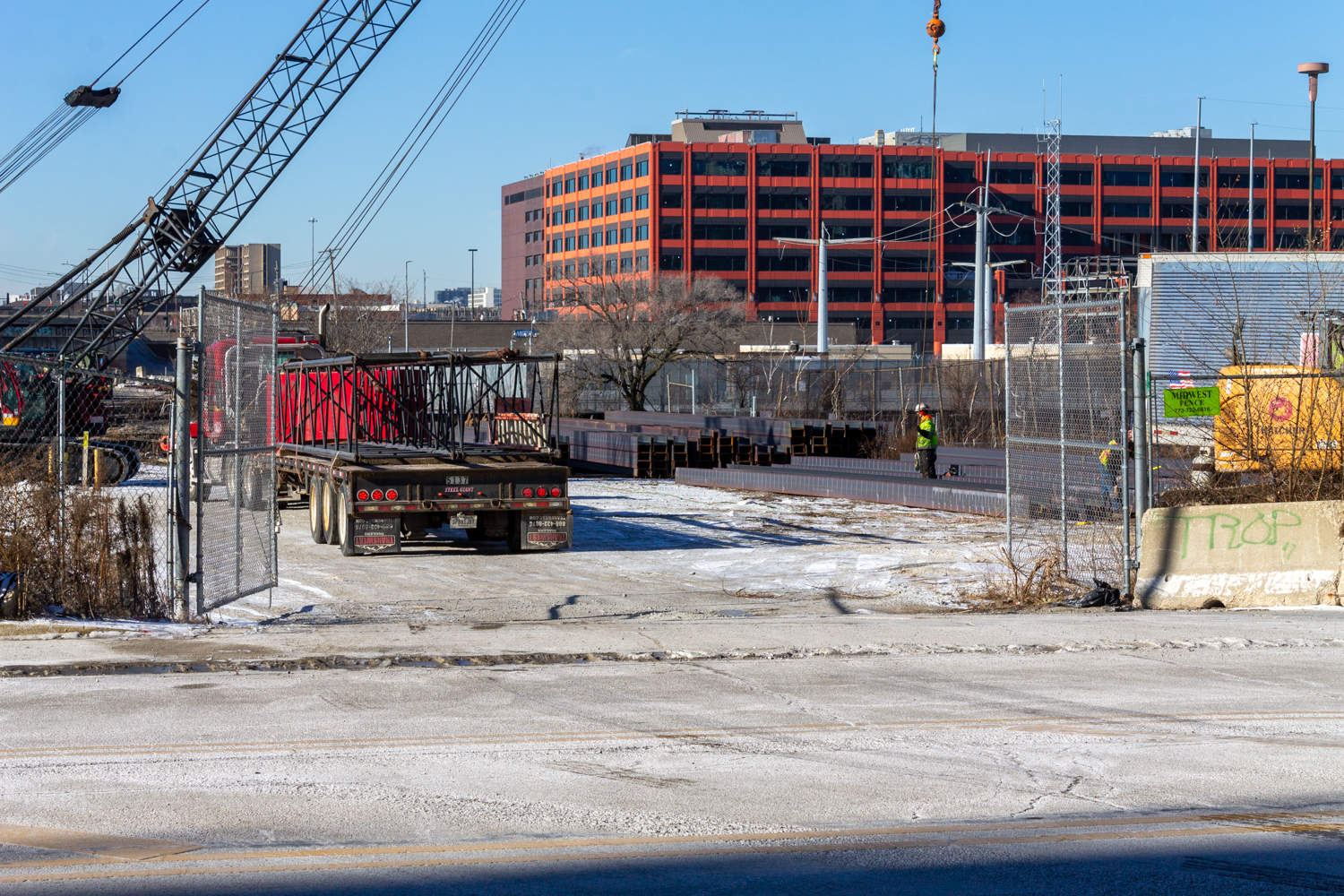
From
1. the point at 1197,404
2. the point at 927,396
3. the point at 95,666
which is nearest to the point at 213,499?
the point at 95,666

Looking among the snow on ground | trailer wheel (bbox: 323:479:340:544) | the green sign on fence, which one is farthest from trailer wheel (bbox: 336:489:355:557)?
the green sign on fence

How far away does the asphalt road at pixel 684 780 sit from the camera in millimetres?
5316

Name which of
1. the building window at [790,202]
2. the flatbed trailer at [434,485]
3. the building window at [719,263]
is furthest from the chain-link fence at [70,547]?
the building window at [790,202]

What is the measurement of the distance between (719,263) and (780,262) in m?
5.31

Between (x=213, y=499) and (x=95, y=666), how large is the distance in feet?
10.6

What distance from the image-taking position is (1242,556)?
1222 centimetres

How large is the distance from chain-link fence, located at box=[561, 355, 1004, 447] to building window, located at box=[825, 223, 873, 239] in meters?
59.0

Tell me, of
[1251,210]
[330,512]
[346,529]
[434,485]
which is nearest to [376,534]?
[346,529]

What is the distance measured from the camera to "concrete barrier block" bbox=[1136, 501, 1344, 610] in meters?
11.9

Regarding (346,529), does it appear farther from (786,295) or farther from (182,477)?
(786,295)

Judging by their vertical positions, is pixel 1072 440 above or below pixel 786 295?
below

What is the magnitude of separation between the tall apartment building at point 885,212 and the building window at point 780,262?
0.11 meters

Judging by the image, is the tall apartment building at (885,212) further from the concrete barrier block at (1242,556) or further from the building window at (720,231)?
the concrete barrier block at (1242,556)

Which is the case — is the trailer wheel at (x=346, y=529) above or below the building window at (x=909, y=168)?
below
